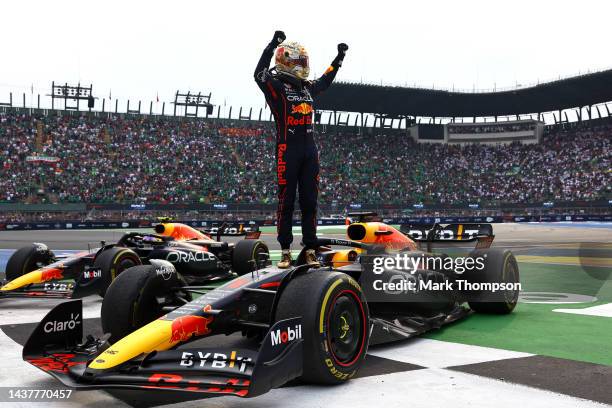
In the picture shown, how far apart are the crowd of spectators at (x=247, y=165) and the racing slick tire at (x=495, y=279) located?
1421 inches

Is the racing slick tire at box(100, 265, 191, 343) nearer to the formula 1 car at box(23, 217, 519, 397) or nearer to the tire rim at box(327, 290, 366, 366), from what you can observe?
the formula 1 car at box(23, 217, 519, 397)

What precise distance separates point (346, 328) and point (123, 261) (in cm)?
480

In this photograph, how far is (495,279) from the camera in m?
6.96

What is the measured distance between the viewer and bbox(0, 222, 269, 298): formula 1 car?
324 inches

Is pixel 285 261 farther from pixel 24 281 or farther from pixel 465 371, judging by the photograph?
pixel 24 281

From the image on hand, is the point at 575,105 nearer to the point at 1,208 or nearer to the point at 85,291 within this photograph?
the point at 1,208

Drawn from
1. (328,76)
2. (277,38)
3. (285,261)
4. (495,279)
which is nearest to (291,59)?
(277,38)

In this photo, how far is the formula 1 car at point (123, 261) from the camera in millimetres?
8234

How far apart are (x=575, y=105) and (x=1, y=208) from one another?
4515 cm

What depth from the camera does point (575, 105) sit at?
5356 cm

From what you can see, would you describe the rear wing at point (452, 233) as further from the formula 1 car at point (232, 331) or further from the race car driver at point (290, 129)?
the race car driver at point (290, 129)

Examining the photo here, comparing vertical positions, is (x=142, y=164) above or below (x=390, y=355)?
above

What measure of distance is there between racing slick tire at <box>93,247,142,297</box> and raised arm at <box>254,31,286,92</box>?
3616mm

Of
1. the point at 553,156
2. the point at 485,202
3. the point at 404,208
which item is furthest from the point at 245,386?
the point at 553,156
